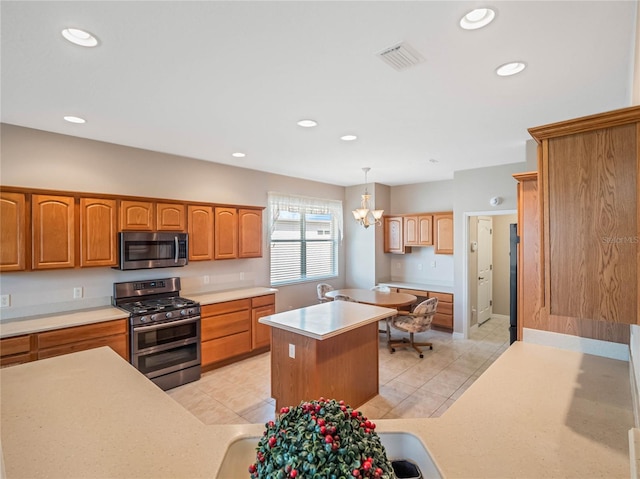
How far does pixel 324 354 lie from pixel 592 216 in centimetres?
218

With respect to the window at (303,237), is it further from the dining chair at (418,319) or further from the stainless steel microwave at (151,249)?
the dining chair at (418,319)

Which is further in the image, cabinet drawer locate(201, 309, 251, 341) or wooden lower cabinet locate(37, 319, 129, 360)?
cabinet drawer locate(201, 309, 251, 341)

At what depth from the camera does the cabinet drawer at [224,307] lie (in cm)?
391

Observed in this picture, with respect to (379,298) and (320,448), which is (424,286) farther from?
(320,448)

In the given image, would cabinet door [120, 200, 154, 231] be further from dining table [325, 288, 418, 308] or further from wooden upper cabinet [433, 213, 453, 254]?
wooden upper cabinet [433, 213, 453, 254]

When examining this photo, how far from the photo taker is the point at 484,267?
6156mm

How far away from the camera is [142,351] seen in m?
3.37

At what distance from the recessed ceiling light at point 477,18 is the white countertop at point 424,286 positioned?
4.58 m

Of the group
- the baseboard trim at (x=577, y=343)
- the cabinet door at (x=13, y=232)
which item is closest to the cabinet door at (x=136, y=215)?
the cabinet door at (x=13, y=232)

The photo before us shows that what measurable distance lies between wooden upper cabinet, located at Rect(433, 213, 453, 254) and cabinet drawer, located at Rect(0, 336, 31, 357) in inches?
221

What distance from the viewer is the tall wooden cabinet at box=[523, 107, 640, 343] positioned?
108cm

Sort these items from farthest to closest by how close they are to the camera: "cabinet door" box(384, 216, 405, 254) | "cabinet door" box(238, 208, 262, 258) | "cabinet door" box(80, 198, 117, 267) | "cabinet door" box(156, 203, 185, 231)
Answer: "cabinet door" box(384, 216, 405, 254) → "cabinet door" box(238, 208, 262, 258) → "cabinet door" box(156, 203, 185, 231) → "cabinet door" box(80, 198, 117, 267)

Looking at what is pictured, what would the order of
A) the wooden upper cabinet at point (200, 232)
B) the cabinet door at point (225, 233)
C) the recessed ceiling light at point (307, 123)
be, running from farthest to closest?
the cabinet door at point (225, 233)
the wooden upper cabinet at point (200, 232)
the recessed ceiling light at point (307, 123)

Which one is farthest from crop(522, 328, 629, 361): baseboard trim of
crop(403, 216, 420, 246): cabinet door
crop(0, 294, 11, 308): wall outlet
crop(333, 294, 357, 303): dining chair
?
crop(0, 294, 11, 308): wall outlet
